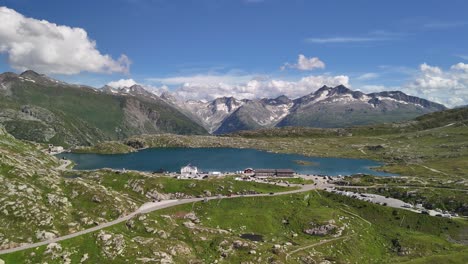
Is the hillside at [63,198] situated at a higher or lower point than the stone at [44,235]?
higher

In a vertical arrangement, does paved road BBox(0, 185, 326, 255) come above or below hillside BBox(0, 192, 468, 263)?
above

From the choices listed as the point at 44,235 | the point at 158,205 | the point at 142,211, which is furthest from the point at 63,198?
the point at 158,205

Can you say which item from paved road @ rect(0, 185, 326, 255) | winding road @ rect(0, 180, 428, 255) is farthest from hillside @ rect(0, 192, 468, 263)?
winding road @ rect(0, 180, 428, 255)

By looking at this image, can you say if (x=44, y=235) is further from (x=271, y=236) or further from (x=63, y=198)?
(x=271, y=236)

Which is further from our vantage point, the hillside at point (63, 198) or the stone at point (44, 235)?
the hillside at point (63, 198)

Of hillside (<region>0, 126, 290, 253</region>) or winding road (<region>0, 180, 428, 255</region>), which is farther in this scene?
hillside (<region>0, 126, 290, 253</region>)

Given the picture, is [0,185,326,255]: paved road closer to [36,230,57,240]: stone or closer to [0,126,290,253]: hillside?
[36,230,57,240]: stone

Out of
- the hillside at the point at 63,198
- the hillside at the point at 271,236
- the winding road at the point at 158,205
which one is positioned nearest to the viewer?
the winding road at the point at 158,205

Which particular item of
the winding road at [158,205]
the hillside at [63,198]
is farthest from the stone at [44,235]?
the winding road at [158,205]

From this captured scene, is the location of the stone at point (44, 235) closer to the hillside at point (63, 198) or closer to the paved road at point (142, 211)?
the hillside at point (63, 198)

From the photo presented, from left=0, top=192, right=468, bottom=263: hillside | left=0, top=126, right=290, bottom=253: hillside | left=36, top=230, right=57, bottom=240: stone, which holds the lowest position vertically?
left=0, top=192, right=468, bottom=263: hillside

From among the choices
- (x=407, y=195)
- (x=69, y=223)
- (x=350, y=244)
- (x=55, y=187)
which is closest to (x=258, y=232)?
(x=350, y=244)

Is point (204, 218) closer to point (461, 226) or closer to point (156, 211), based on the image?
point (156, 211)
